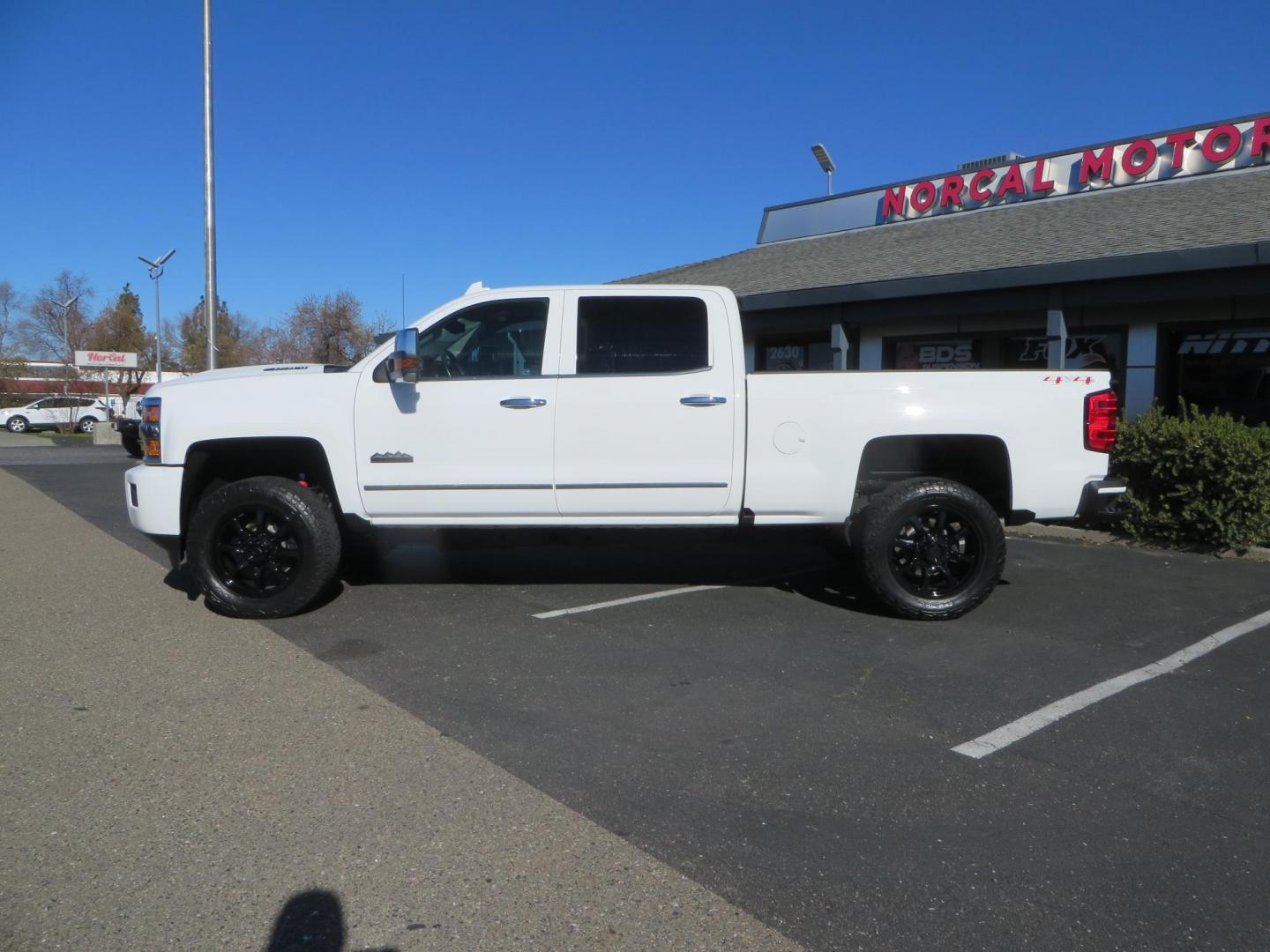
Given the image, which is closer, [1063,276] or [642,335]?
[642,335]

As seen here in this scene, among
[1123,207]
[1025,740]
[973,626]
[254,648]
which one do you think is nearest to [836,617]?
[973,626]

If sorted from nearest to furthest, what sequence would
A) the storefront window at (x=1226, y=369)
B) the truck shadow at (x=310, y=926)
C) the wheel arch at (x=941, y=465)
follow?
the truck shadow at (x=310, y=926) < the wheel arch at (x=941, y=465) < the storefront window at (x=1226, y=369)

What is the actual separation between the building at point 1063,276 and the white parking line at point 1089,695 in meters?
5.28

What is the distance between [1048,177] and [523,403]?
1227 centimetres

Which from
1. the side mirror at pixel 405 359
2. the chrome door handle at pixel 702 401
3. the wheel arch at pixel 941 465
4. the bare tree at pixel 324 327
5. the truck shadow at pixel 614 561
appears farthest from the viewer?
the bare tree at pixel 324 327

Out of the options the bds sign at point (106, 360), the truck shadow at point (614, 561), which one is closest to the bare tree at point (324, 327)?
the bds sign at point (106, 360)

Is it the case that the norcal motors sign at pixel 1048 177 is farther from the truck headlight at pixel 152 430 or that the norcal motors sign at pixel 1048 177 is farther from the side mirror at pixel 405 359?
the truck headlight at pixel 152 430

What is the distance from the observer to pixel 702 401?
601 centimetres

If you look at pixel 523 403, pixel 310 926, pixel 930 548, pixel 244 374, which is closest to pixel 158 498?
pixel 244 374

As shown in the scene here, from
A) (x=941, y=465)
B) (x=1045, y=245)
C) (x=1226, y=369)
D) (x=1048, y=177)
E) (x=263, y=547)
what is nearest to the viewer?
(x=263, y=547)

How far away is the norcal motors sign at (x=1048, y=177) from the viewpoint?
13.3 meters

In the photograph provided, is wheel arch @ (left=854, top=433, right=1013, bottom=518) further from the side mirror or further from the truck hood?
the truck hood

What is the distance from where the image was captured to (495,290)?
6254 millimetres

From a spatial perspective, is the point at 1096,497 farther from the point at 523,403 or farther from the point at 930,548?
the point at 523,403
